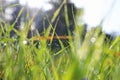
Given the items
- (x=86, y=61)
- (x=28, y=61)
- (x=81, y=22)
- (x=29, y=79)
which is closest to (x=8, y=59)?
(x=29, y=79)

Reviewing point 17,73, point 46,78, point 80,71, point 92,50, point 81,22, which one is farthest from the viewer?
point 46,78

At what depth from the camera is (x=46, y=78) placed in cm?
93

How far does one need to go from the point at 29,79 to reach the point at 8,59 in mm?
96

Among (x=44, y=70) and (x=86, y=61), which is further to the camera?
(x=44, y=70)

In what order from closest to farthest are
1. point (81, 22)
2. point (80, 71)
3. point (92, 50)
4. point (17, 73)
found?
point (80, 71), point (92, 50), point (81, 22), point (17, 73)

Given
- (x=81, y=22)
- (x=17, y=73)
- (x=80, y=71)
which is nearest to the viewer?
(x=80, y=71)

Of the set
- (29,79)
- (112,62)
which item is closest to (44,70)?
(29,79)

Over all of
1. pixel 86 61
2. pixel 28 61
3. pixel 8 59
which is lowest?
pixel 28 61

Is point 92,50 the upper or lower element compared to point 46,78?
upper

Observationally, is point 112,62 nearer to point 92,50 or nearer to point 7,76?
point 7,76

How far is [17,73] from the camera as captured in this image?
2.62 ft

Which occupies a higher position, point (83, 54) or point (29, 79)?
point (83, 54)

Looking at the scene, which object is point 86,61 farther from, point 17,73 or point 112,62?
point 112,62

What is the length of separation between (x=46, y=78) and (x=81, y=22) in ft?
0.99
